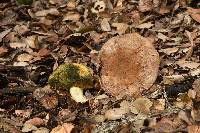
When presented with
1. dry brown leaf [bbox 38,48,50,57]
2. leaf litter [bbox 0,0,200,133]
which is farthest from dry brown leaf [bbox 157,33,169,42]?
dry brown leaf [bbox 38,48,50,57]

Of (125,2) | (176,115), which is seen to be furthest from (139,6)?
(176,115)

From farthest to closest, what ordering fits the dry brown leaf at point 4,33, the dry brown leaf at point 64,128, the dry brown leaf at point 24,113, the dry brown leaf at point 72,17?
the dry brown leaf at point 72,17 < the dry brown leaf at point 4,33 < the dry brown leaf at point 24,113 < the dry brown leaf at point 64,128

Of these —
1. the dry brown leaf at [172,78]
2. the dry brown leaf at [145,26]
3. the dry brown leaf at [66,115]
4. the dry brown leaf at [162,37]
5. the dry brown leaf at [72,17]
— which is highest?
the dry brown leaf at [145,26]

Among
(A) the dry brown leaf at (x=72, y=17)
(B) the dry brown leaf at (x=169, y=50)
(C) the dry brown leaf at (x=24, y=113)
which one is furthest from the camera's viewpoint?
(A) the dry brown leaf at (x=72, y=17)

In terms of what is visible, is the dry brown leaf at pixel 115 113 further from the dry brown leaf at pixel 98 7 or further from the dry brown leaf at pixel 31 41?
the dry brown leaf at pixel 98 7

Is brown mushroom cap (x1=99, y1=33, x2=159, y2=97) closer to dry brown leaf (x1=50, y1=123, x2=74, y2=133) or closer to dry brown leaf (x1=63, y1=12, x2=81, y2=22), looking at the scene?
dry brown leaf (x1=50, y1=123, x2=74, y2=133)

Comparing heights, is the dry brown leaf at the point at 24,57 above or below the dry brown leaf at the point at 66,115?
above

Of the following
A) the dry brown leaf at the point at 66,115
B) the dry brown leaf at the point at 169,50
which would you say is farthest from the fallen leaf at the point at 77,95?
the dry brown leaf at the point at 169,50

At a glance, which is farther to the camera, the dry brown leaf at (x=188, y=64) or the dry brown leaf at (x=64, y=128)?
the dry brown leaf at (x=188, y=64)
